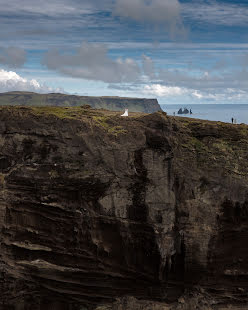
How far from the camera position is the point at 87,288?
31.5 m

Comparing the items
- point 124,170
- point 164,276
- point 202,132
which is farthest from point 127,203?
point 202,132

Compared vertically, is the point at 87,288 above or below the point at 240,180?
below

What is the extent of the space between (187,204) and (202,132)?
23.1ft

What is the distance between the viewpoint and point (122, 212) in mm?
30875

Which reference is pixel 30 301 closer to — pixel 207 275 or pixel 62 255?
pixel 62 255

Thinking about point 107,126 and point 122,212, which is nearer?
point 122,212

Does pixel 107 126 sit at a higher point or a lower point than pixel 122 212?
higher

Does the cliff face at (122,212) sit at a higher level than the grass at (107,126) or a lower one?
lower

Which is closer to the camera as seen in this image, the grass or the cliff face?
the cliff face

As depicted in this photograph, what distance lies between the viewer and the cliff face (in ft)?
100

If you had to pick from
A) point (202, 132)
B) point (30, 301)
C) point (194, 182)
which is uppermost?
point (202, 132)

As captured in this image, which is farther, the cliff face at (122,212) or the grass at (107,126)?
the grass at (107,126)

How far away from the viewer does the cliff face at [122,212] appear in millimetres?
30625

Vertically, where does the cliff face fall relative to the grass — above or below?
below
